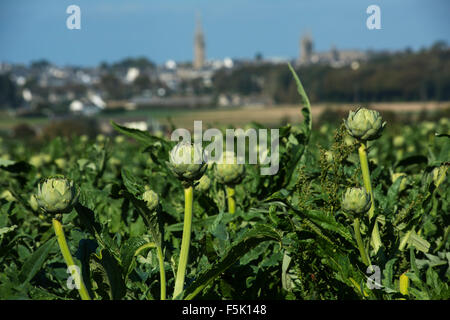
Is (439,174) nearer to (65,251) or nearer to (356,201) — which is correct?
(356,201)

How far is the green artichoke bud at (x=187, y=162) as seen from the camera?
1166 millimetres

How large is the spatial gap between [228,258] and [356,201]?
10.8 inches

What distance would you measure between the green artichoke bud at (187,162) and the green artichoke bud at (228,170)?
52cm

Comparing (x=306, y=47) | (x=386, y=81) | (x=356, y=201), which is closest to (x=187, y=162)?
(x=356, y=201)

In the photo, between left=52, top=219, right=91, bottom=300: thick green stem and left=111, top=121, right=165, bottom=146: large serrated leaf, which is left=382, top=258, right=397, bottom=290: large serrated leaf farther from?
left=111, top=121, right=165, bottom=146: large serrated leaf

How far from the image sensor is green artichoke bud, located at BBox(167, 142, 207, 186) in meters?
1.17

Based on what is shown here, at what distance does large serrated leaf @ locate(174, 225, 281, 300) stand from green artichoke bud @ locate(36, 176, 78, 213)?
10.7 inches

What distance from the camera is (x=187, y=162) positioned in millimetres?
1163

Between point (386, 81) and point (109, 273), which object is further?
point (386, 81)

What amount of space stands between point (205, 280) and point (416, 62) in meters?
77.4
